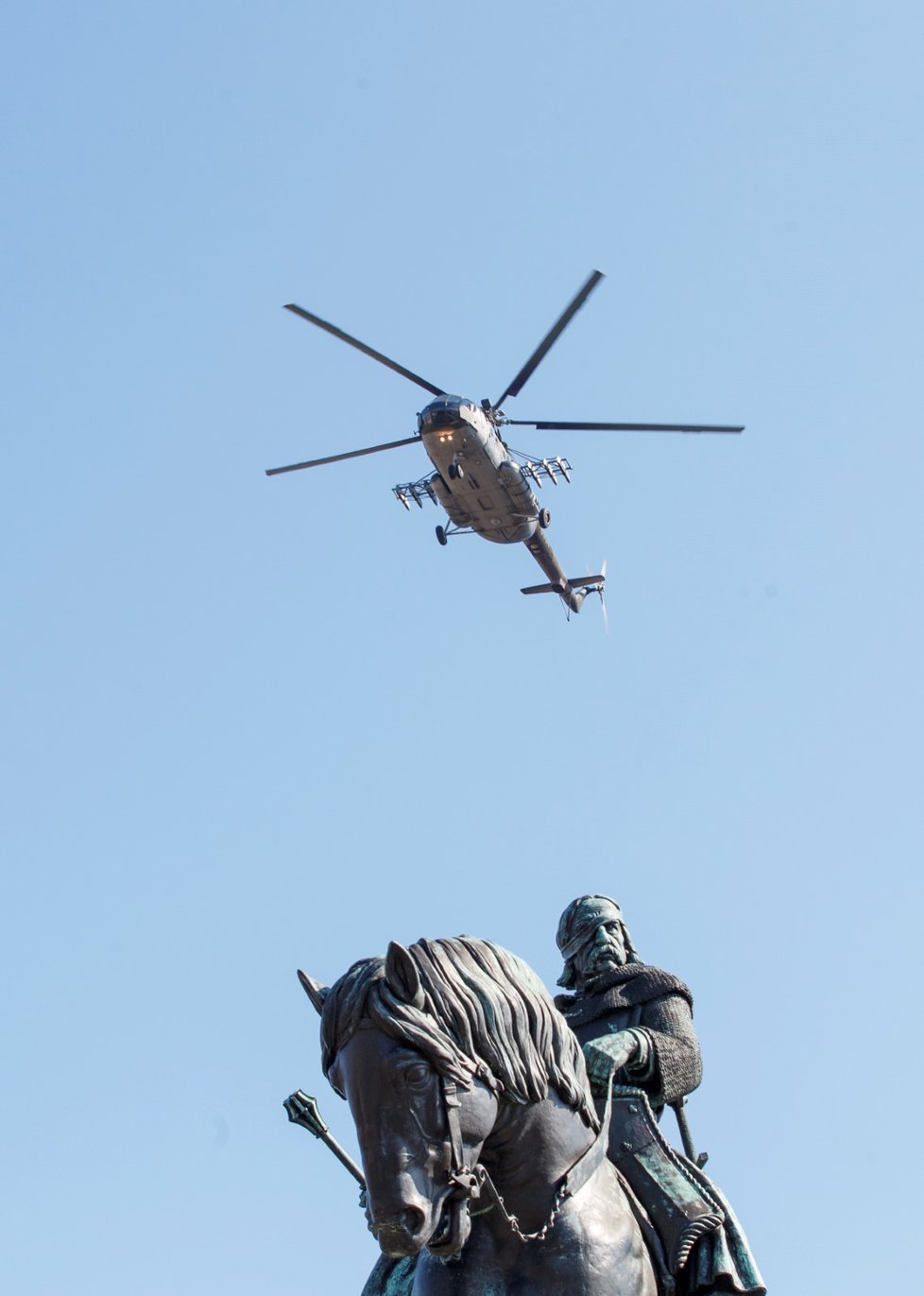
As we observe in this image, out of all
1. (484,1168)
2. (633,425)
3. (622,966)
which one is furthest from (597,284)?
(484,1168)

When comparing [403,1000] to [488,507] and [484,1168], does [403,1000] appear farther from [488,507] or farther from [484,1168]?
[488,507]

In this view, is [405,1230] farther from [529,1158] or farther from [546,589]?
[546,589]

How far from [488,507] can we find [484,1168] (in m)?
41.2

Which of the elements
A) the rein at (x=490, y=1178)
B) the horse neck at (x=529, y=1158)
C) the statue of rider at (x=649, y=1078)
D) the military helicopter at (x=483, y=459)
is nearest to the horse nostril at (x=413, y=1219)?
the rein at (x=490, y=1178)

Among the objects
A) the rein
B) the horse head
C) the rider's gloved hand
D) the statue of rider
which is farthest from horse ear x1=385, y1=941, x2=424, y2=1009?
the rider's gloved hand

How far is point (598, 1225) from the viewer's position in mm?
7043

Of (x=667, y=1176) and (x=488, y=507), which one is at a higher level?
(x=488, y=507)

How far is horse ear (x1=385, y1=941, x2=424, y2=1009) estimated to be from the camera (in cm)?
642

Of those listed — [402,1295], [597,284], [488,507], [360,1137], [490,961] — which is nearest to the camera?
[360,1137]

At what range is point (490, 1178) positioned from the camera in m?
6.91

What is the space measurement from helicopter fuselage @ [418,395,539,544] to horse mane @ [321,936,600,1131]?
38.3 metres

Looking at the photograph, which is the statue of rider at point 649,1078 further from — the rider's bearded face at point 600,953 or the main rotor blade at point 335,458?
the main rotor blade at point 335,458

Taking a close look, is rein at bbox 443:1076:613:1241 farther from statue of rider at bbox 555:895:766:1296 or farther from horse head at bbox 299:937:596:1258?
statue of rider at bbox 555:895:766:1296

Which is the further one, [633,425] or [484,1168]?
[633,425]
